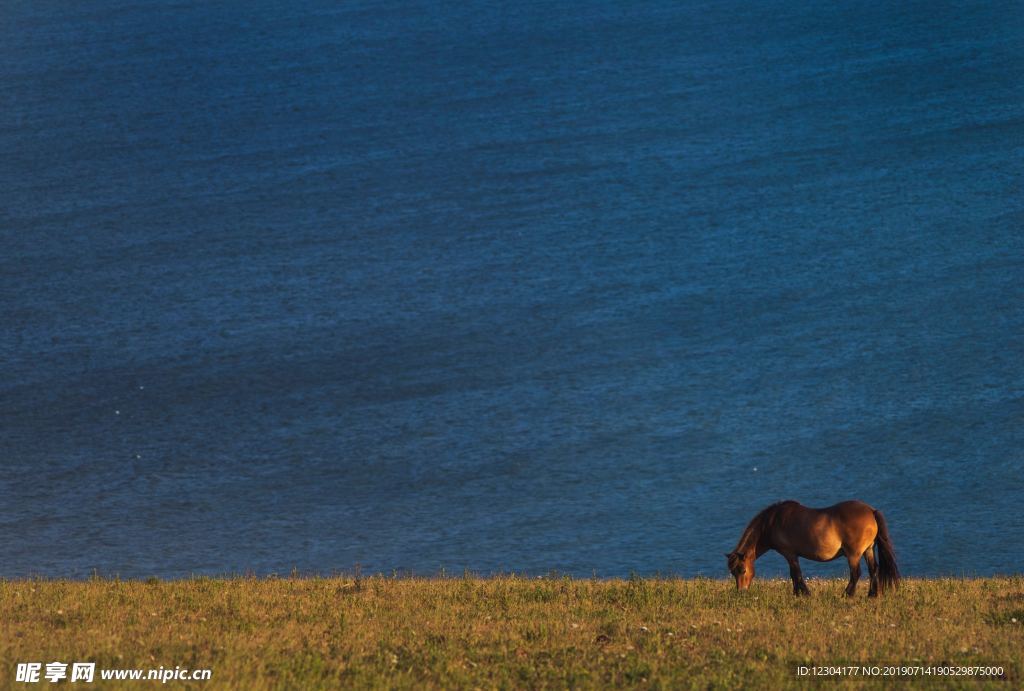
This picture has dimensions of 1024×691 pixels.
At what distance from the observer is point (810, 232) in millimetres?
58188

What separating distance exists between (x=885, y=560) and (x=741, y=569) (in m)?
1.90

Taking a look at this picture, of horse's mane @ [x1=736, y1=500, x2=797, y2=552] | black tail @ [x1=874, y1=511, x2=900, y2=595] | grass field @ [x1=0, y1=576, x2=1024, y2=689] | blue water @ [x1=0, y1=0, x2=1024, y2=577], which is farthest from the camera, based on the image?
blue water @ [x1=0, y1=0, x2=1024, y2=577]

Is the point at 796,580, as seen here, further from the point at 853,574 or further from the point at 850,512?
the point at 850,512

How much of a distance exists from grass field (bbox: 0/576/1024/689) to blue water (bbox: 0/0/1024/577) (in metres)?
18.3

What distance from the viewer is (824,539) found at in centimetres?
1745

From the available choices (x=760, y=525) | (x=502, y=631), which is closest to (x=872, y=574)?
(x=760, y=525)

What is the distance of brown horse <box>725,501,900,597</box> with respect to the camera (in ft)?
57.3

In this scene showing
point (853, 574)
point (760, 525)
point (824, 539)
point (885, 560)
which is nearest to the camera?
point (824, 539)

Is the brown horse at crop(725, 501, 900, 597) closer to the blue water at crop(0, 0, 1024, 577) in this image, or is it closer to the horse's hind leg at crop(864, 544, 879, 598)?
the horse's hind leg at crop(864, 544, 879, 598)

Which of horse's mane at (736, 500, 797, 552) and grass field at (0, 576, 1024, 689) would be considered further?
horse's mane at (736, 500, 797, 552)

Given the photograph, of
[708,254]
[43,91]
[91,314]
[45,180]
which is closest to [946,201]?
[708,254]

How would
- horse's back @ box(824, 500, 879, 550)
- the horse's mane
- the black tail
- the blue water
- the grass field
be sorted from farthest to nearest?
the blue water, the horse's mane, the black tail, horse's back @ box(824, 500, 879, 550), the grass field

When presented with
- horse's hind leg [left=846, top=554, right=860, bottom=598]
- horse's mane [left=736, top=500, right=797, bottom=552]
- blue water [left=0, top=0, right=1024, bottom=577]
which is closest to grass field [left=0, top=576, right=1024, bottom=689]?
horse's hind leg [left=846, top=554, right=860, bottom=598]

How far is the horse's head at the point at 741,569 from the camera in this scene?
59.3 feet
